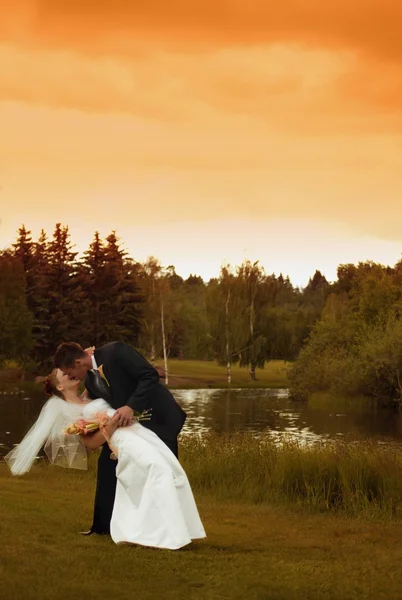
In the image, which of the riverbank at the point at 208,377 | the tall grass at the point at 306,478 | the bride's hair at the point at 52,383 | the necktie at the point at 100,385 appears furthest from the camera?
the riverbank at the point at 208,377

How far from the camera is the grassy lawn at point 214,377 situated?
80188 millimetres

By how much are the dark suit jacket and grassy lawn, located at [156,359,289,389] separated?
6401 centimetres

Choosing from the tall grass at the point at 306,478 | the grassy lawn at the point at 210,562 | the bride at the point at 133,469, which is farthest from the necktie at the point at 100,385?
the tall grass at the point at 306,478

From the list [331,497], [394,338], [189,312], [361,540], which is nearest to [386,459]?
[331,497]

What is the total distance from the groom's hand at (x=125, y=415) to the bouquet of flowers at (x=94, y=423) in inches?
6.3

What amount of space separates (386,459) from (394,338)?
3936cm

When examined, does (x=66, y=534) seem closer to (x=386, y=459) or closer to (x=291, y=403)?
(x=386, y=459)

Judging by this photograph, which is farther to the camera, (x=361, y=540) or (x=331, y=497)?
(x=331, y=497)

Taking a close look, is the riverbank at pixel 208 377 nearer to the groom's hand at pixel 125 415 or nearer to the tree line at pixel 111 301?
the tree line at pixel 111 301

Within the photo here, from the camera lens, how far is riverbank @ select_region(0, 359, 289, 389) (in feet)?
255

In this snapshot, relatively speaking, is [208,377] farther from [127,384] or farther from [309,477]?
[127,384]

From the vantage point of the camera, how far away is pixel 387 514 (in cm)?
1446

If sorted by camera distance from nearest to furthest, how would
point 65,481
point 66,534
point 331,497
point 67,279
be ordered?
point 66,534 < point 331,497 < point 65,481 < point 67,279

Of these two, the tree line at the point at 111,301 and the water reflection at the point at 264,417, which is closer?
the water reflection at the point at 264,417
